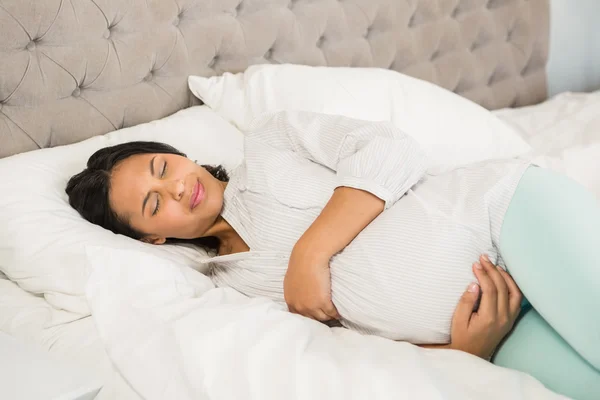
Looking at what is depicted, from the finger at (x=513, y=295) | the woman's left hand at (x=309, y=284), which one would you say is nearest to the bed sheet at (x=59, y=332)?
the woman's left hand at (x=309, y=284)

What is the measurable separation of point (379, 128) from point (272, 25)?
0.72 metres

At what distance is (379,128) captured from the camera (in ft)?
4.08

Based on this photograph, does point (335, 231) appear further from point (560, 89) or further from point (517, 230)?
point (560, 89)

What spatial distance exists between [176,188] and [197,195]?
56 millimetres

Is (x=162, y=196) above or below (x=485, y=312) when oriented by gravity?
above

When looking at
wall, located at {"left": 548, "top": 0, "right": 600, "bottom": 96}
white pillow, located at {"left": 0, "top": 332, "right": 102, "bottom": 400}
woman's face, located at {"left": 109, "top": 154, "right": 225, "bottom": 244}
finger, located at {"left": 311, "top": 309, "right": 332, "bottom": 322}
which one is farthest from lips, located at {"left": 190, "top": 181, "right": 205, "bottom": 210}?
wall, located at {"left": 548, "top": 0, "right": 600, "bottom": 96}

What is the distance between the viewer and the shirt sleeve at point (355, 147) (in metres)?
1.15

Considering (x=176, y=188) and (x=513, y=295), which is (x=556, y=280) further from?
(x=176, y=188)

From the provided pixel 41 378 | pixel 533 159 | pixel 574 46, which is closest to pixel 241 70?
→ pixel 533 159

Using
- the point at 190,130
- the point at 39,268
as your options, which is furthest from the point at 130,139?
the point at 39,268

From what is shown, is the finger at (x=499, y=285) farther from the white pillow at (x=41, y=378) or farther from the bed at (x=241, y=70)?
the white pillow at (x=41, y=378)

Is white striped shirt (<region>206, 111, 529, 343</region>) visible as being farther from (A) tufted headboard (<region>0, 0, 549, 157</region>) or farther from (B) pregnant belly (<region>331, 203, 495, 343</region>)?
(A) tufted headboard (<region>0, 0, 549, 157</region>)

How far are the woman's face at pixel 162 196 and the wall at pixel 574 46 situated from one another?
6.81ft

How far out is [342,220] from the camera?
112cm
